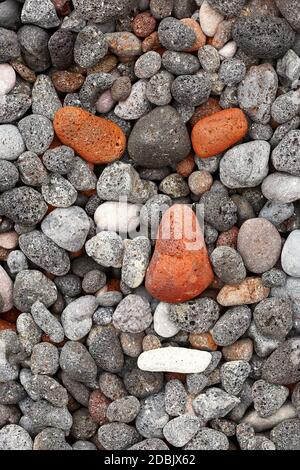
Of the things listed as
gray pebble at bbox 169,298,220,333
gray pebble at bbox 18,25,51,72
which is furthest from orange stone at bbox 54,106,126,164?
gray pebble at bbox 169,298,220,333

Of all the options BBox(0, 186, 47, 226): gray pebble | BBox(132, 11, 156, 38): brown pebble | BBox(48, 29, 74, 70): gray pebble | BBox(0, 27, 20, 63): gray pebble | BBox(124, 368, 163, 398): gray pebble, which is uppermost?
BBox(132, 11, 156, 38): brown pebble

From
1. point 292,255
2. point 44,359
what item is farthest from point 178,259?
point 44,359

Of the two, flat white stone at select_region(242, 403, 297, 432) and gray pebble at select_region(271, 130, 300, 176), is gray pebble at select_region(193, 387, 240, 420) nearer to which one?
flat white stone at select_region(242, 403, 297, 432)

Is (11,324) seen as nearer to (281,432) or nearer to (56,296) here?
(56,296)

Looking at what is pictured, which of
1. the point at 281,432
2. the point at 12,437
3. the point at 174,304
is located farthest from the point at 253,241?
the point at 12,437

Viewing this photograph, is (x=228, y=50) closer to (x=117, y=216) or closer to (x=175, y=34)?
(x=175, y=34)

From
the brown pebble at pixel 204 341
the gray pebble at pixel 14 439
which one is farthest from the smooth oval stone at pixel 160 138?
the gray pebble at pixel 14 439

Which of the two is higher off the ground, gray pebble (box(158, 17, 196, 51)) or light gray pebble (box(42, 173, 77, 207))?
gray pebble (box(158, 17, 196, 51))
